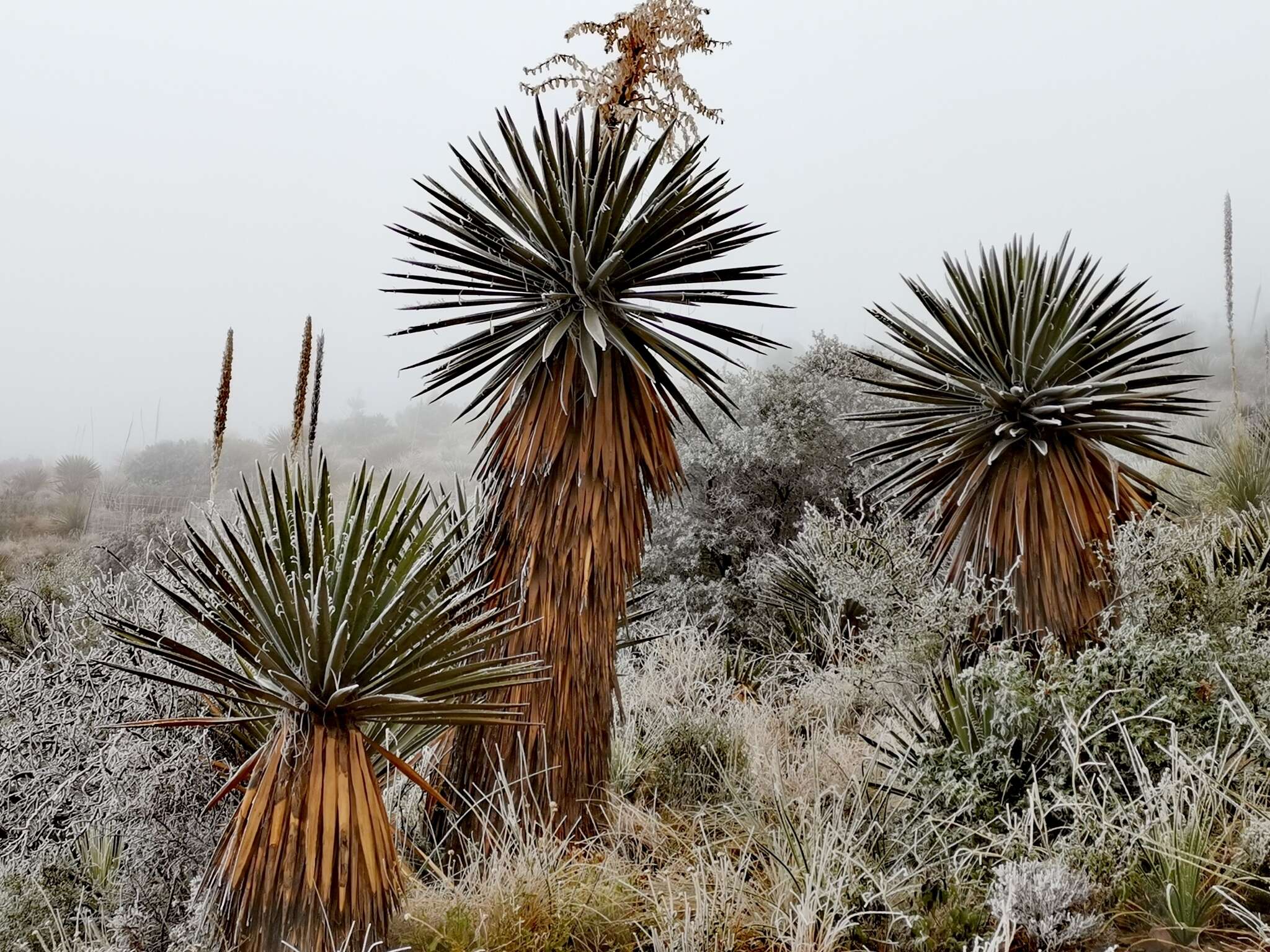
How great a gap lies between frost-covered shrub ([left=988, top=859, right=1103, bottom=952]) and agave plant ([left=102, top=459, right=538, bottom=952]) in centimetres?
217

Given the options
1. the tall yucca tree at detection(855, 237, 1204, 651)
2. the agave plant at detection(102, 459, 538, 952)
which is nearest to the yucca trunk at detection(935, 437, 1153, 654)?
the tall yucca tree at detection(855, 237, 1204, 651)

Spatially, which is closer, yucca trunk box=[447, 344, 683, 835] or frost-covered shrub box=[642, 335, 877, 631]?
yucca trunk box=[447, 344, 683, 835]

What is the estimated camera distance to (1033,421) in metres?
6.47

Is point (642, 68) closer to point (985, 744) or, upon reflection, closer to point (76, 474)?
point (985, 744)

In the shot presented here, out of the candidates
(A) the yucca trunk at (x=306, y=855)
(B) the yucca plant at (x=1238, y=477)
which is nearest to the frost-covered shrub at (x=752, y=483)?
(B) the yucca plant at (x=1238, y=477)

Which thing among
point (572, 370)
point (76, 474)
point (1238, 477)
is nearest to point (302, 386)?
point (572, 370)

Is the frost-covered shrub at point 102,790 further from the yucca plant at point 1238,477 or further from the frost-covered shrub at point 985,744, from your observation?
the yucca plant at point 1238,477

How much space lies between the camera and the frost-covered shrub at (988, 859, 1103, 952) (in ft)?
10.3

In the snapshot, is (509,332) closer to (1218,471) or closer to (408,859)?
(408,859)

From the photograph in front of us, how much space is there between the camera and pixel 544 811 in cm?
484

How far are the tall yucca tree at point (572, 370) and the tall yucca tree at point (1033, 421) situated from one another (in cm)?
246

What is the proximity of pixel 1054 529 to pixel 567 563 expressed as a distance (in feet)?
12.1

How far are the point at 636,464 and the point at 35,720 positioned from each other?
11.6 feet

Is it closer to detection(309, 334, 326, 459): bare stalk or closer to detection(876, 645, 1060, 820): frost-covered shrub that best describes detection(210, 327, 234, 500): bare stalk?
detection(309, 334, 326, 459): bare stalk
